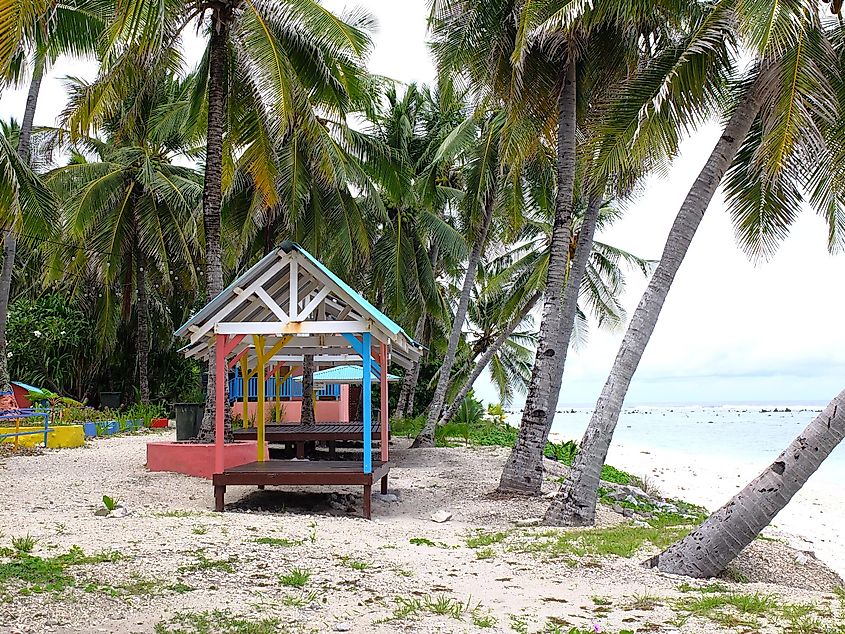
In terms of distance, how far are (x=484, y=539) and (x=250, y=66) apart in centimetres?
836

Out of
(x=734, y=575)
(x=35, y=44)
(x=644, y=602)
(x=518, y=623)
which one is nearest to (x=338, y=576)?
(x=518, y=623)

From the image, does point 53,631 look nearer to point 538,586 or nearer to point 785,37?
point 538,586

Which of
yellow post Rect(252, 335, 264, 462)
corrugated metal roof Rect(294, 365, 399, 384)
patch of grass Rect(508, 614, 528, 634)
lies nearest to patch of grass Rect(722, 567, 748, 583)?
patch of grass Rect(508, 614, 528, 634)

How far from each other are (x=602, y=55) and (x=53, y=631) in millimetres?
11129

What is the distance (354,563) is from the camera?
22.2 ft

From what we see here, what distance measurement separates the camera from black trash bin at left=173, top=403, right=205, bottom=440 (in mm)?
16047

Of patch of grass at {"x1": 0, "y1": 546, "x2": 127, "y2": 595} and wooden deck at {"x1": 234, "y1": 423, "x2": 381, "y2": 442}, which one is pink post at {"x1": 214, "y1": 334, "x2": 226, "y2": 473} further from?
patch of grass at {"x1": 0, "y1": 546, "x2": 127, "y2": 595}

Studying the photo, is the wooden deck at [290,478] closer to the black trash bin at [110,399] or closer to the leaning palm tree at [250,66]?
the leaning palm tree at [250,66]

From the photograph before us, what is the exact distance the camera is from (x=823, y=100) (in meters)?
8.59

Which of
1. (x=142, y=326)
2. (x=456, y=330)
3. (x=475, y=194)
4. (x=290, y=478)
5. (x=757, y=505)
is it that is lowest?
(x=290, y=478)

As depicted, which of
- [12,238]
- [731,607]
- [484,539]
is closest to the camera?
[731,607]

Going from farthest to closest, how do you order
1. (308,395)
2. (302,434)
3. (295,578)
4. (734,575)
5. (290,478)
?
1. (308,395)
2. (302,434)
3. (290,478)
4. (734,575)
5. (295,578)

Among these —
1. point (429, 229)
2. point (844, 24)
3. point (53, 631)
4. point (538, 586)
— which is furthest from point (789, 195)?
point (429, 229)

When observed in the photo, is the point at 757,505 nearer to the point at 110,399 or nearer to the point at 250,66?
the point at 250,66
